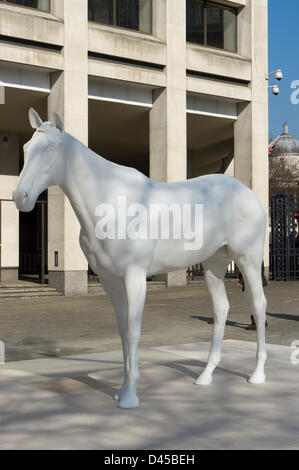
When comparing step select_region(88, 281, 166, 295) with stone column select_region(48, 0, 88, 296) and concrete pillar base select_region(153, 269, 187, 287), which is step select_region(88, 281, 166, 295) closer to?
concrete pillar base select_region(153, 269, 187, 287)

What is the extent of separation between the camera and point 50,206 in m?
18.4

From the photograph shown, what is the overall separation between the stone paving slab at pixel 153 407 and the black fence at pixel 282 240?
55.9ft

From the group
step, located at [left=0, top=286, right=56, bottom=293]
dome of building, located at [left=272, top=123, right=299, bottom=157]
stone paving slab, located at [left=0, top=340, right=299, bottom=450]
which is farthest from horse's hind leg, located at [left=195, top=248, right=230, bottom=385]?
dome of building, located at [left=272, top=123, right=299, bottom=157]

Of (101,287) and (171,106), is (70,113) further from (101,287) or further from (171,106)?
(101,287)

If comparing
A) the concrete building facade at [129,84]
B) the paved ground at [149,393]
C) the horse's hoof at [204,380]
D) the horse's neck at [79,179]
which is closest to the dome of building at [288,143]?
the concrete building facade at [129,84]

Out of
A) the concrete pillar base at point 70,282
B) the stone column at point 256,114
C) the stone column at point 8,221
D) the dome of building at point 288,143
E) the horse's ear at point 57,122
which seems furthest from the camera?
the dome of building at point 288,143

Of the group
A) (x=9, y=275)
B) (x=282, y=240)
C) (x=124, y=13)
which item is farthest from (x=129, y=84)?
(x=282, y=240)

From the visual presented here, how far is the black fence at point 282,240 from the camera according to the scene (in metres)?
23.8

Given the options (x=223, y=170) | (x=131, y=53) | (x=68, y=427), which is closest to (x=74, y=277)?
(x=131, y=53)

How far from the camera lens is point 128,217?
16.4 ft

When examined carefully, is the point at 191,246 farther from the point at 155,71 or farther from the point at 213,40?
the point at 213,40

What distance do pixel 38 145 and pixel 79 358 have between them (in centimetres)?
370

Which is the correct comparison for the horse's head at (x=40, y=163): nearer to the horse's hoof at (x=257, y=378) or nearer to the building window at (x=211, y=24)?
the horse's hoof at (x=257, y=378)

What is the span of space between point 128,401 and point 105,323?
23.0 ft
